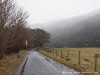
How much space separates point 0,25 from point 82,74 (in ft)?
29.9

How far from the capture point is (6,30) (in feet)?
83.3

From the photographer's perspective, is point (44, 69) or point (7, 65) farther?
point (7, 65)

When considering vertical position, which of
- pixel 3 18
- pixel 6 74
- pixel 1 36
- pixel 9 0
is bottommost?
pixel 6 74

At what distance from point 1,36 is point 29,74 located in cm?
803

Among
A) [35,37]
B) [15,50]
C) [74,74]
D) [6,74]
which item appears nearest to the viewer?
[74,74]

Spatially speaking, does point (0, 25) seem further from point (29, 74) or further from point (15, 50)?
point (15, 50)

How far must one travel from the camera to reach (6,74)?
18109 mm

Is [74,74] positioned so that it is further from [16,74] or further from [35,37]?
[35,37]

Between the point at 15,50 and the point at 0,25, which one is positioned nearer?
the point at 0,25

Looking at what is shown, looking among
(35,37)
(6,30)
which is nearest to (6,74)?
(6,30)

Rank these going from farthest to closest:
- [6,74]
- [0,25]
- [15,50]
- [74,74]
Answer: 1. [15,50]
2. [0,25]
3. [6,74]
4. [74,74]

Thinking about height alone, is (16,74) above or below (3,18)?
below

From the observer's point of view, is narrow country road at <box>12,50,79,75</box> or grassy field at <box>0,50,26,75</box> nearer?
narrow country road at <box>12,50,79,75</box>

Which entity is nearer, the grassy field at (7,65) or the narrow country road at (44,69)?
the narrow country road at (44,69)
